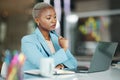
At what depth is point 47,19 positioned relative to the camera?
130cm

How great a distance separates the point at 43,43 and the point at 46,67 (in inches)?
7.2

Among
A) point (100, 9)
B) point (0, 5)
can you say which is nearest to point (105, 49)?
point (100, 9)

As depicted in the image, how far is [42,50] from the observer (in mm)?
1310

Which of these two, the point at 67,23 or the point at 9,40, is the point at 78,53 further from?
the point at 9,40

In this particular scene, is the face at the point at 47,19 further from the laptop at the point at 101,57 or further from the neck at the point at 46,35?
the laptop at the point at 101,57

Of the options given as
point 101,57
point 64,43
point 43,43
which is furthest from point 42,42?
point 101,57

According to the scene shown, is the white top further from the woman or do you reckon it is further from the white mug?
the white mug

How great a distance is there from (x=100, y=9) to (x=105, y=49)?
4.14m

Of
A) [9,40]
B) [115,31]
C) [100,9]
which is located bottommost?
[9,40]

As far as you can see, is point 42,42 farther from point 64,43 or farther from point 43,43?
point 64,43

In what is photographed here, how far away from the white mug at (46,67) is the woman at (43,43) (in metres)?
0.08

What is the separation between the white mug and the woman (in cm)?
8

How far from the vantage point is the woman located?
1278mm

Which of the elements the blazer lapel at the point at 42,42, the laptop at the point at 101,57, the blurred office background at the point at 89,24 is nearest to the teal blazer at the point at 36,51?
the blazer lapel at the point at 42,42
